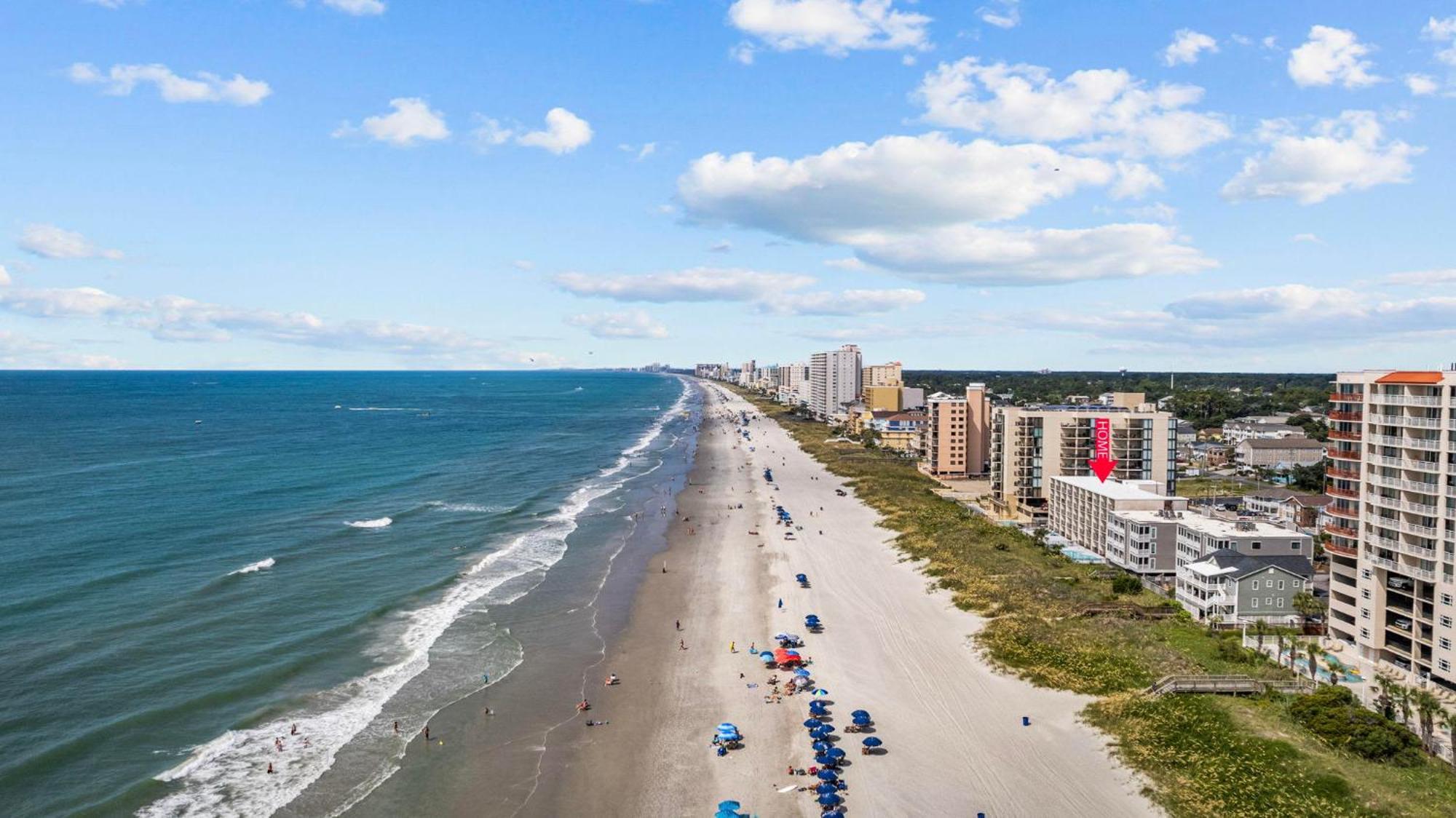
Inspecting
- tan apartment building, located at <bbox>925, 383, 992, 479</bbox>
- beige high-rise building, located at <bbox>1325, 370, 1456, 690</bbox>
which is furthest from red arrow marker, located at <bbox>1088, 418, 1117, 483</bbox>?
beige high-rise building, located at <bbox>1325, 370, 1456, 690</bbox>

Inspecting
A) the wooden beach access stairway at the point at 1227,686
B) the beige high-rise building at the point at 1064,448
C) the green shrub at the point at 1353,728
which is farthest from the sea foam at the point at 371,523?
the green shrub at the point at 1353,728

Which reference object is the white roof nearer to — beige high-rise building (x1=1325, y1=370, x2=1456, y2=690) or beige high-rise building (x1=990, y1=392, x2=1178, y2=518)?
beige high-rise building (x1=990, y1=392, x2=1178, y2=518)

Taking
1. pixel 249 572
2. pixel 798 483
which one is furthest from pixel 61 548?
pixel 798 483

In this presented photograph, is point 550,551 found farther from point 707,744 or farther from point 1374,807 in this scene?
point 1374,807

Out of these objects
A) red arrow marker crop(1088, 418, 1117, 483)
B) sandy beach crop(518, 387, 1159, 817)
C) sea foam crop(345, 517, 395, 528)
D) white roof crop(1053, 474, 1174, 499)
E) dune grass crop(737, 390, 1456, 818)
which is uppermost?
red arrow marker crop(1088, 418, 1117, 483)

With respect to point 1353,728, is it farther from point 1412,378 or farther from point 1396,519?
point 1412,378

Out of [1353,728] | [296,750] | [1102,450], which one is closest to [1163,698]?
[1353,728]
